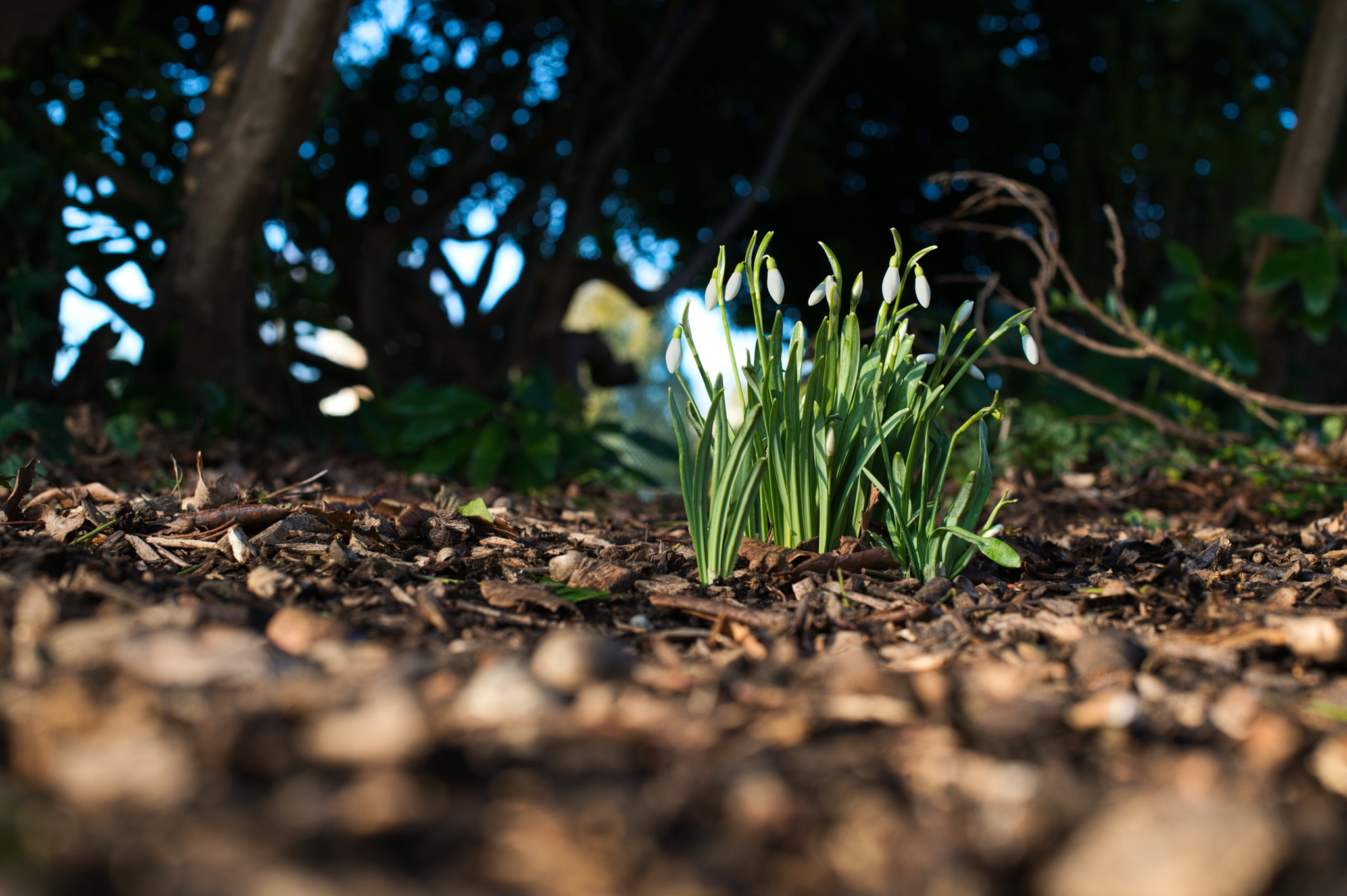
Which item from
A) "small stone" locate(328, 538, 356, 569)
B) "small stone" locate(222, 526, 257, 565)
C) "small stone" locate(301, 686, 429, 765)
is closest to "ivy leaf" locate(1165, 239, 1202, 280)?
"small stone" locate(328, 538, 356, 569)

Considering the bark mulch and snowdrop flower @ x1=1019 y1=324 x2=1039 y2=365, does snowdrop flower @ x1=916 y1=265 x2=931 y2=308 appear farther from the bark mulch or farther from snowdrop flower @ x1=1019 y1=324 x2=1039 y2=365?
the bark mulch

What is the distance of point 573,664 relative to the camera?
2.69ft

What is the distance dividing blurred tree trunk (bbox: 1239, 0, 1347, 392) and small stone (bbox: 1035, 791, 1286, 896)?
12.2 ft

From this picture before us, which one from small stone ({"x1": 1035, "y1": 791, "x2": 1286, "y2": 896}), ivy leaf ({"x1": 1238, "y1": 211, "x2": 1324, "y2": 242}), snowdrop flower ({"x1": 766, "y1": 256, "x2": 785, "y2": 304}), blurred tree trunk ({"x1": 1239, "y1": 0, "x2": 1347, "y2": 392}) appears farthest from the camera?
blurred tree trunk ({"x1": 1239, "y1": 0, "x2": 1347, "y2": 392})

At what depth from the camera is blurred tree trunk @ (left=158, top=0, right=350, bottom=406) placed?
9.62 feet

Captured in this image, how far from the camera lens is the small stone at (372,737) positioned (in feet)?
2.11

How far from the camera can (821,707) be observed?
2.67 ft

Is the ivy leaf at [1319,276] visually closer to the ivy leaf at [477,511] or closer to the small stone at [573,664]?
the ivy leaf at [477,511]

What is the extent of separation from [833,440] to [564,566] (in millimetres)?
485

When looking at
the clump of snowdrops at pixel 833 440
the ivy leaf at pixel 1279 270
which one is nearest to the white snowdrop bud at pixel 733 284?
the clump of snowdrops at pixel 833 440

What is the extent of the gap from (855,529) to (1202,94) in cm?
737

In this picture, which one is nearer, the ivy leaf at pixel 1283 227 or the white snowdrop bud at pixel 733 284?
the white snowdrop bud at pixel 733 284

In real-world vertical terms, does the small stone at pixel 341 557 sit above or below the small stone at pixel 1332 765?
above

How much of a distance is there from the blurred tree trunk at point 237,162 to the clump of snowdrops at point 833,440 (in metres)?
2.11
